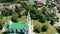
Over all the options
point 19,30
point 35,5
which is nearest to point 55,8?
point 35,5

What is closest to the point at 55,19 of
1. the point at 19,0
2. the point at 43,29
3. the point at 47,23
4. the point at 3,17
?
the point at 47,23

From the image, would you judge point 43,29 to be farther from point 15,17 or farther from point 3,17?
point 3,17

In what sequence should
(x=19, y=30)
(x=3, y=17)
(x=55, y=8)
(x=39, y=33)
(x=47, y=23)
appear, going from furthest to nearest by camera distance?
(x=55, y=8)
(x=3, y=17)
(x=47, y=23)
(x=39, y=33)
(x=19, y=30)

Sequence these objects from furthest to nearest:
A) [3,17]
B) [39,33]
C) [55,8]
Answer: [55,8] < [3,17] < [39,33]

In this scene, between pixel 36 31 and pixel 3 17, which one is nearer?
pixel 36 31

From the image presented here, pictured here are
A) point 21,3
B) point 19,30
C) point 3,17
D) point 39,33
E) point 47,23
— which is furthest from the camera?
point 21,3

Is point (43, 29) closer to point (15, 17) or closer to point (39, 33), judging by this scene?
point (39, 33)

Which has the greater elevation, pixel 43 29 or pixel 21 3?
pixel 21 3

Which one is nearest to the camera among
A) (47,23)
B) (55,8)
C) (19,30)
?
Answer: (19,30)

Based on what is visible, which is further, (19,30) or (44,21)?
(44,21)
